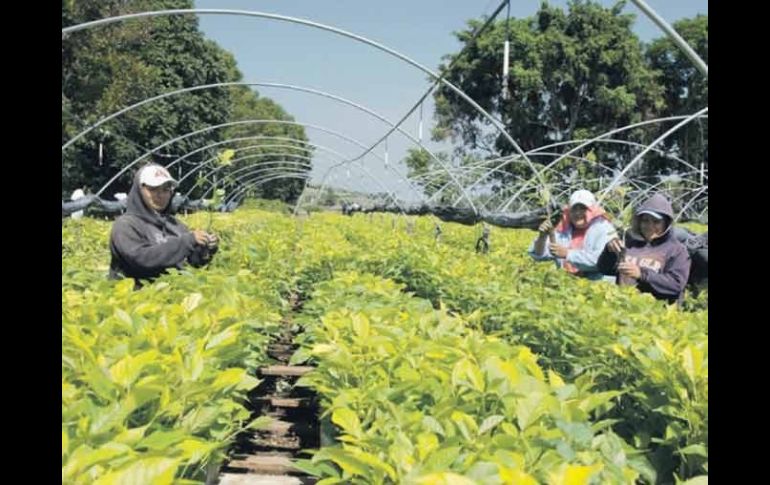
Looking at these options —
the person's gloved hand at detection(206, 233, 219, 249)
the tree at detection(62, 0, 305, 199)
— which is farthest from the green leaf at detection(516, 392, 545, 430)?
the tree at detection(62, 0, 305, 199)

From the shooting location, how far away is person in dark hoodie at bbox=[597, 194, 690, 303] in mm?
5562

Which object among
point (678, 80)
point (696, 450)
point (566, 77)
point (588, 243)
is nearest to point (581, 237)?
point (588, 243)

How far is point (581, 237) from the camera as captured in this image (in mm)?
6734

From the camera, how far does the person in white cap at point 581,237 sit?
6.45m

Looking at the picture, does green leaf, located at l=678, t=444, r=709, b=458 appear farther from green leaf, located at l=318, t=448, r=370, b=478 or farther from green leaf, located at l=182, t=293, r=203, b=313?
green leaf, located at l=182, t=293, r=203, b=313

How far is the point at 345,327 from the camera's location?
10.2 feet

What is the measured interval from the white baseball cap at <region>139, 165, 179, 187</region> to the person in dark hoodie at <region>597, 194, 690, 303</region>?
3.33 metres

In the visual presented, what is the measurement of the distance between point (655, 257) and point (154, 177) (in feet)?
12.2

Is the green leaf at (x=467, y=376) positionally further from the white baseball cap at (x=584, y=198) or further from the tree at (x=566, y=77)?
the tree at (x=566, y=77)

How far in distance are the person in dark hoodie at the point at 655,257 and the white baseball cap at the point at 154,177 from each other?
3334 millimetres

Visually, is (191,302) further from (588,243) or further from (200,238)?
(588,243)

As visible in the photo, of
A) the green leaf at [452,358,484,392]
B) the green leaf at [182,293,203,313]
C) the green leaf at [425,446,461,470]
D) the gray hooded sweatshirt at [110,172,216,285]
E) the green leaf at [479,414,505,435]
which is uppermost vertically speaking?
the gray hooded sweatshirt at [110,172,216,285]

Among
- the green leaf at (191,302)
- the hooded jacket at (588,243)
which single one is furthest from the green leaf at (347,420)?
the hooded jacket at (588,243)
